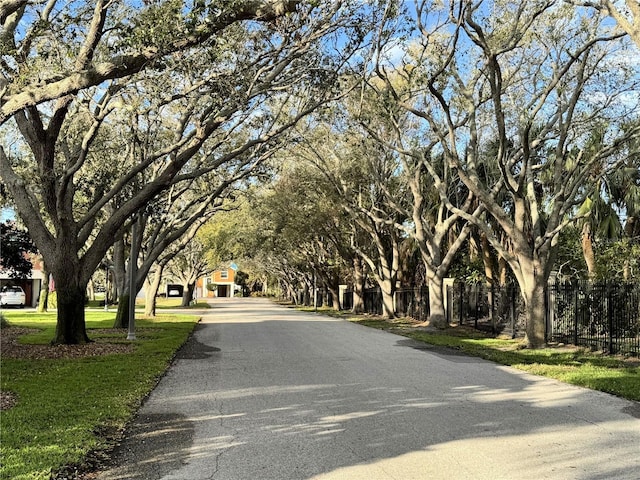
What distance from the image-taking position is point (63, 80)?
8.85 meters

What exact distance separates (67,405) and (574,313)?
14.8m

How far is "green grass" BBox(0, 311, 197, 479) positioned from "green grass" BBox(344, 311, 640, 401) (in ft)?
24.9

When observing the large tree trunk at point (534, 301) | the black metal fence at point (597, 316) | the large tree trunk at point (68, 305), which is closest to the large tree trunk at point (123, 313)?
the large tree trunk at point (68, 305)

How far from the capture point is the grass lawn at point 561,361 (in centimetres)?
1123

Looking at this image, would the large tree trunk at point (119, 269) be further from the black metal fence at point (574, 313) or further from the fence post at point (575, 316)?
the fence post at point (575, 316)

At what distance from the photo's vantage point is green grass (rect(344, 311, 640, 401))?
11.2 meters

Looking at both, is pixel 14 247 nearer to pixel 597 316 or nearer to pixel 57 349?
pixel 57 349

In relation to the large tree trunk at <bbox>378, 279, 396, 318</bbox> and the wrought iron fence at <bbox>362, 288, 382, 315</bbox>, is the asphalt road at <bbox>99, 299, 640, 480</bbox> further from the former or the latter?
the wrought iron fence at <bbox>362, 288, 382, 315</bbox>

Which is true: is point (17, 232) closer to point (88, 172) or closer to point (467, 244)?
point (88, 172)

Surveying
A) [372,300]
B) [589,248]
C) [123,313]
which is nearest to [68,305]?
[123,313]

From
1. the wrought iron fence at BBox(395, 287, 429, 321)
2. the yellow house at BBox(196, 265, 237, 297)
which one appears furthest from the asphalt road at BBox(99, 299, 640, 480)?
the yellow house at BBox(196, 265, 237, 297)

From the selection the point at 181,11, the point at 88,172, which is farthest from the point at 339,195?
the point at 181,11

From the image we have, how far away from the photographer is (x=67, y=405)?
838 centimetres

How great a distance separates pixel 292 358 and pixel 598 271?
40.0 ft
